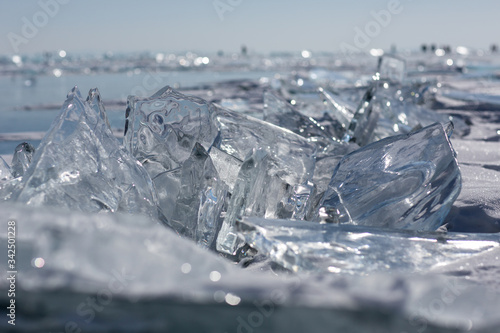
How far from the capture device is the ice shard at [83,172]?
116 cm

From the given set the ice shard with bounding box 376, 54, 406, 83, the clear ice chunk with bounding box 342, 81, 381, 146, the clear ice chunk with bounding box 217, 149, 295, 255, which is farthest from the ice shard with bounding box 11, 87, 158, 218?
the ice shard with bounding box 376, 54, 406, 83

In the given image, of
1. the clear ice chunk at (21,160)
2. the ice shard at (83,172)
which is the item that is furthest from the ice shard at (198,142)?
the clear ice chunk at (21,160)

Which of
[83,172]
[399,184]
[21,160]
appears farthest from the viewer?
[21,160]

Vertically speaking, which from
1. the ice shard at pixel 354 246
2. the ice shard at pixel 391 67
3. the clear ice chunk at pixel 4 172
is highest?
the ice shard at pixel 391 67

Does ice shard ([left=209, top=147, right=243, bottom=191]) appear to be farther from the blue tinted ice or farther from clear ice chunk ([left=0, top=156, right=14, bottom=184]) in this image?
clear ice chunk ([left=0, top=156, right=14, bottom=184])

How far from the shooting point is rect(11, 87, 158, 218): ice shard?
116cm

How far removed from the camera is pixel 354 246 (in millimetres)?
1077

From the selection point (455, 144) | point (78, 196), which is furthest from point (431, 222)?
point (455, 144)

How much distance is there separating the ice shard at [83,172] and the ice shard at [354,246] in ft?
1.43

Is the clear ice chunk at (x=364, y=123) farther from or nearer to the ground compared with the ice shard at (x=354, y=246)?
farther from the ground

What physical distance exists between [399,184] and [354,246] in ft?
1.30

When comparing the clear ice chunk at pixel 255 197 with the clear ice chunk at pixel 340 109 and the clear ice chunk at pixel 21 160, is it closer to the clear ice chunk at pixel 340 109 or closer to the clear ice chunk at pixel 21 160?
the clear ice chunk at pixel 21 160

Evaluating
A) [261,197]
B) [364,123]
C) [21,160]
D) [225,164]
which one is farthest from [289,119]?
[21,160]

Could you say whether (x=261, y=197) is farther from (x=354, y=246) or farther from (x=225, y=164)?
(x=354, y=246)
